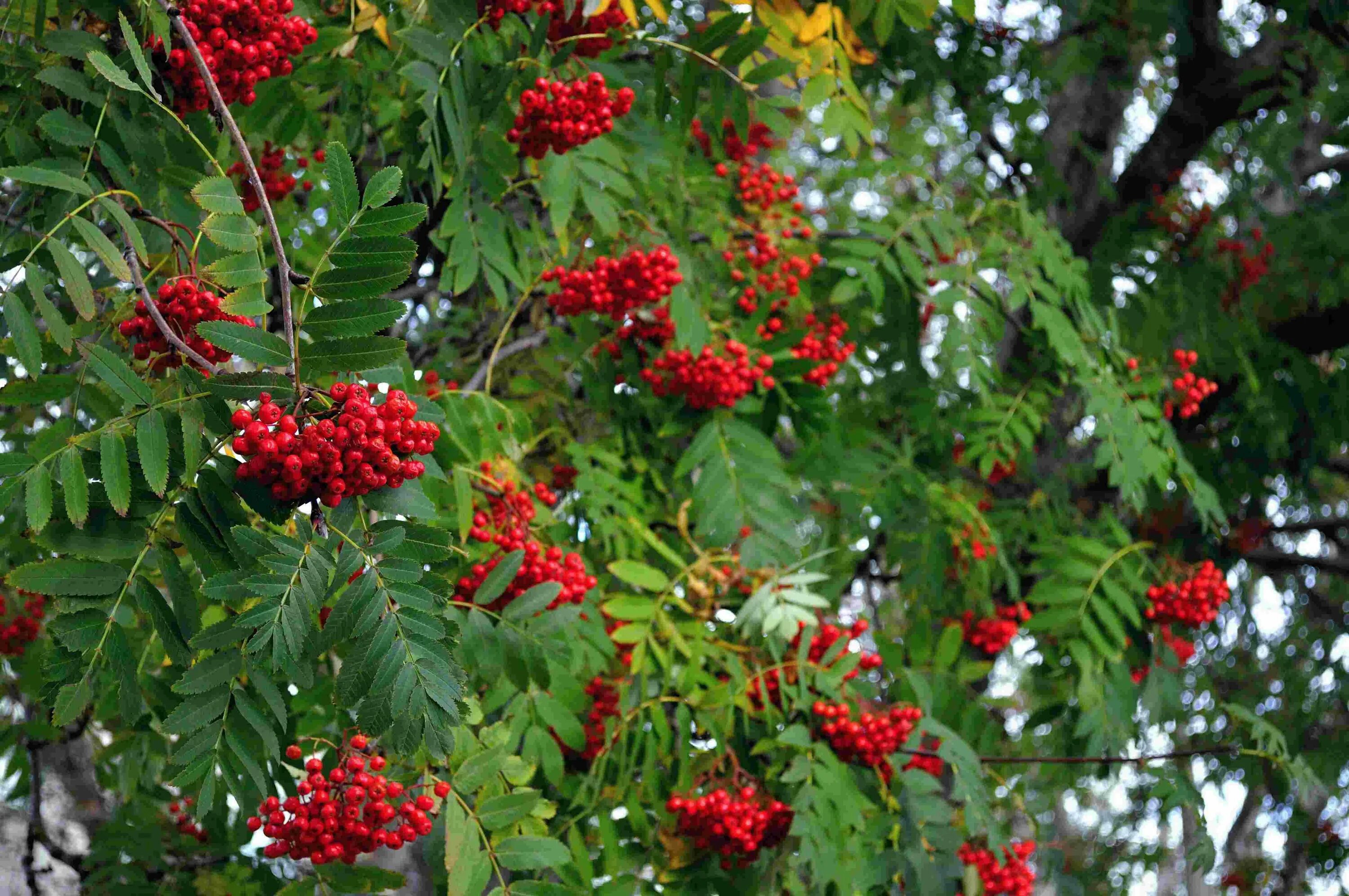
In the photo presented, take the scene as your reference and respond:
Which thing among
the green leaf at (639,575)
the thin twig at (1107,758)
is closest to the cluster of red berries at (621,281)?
the green leaf at (639,575)

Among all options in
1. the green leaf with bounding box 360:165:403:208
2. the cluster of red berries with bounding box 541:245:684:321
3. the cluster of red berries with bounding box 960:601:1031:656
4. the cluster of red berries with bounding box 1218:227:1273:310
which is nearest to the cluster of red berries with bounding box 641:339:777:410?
the cluster of red berries with bounding box 541:245:684:321

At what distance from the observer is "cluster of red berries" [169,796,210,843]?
390cm

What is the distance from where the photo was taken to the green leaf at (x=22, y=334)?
1.95 meters

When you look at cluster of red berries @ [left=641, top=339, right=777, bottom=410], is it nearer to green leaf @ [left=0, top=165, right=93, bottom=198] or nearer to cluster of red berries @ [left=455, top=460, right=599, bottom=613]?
cluster of red berries @ [left=455, top=460, right=599, bottom=613]

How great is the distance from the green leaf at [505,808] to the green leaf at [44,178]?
4.22ft

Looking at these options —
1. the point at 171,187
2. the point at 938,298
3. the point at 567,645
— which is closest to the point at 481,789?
the point at 567,645

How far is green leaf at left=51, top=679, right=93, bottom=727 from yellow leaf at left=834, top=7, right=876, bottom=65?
241cm

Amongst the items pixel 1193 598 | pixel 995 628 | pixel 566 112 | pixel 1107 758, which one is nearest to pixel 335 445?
pixel 566 112

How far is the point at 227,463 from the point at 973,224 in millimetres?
3102

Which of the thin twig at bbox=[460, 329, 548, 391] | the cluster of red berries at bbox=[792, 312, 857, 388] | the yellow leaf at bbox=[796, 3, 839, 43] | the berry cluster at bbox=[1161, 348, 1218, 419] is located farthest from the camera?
the berry cluster at bbox=[1161, 348, 1218, 419]

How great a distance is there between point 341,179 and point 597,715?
70.9 inches

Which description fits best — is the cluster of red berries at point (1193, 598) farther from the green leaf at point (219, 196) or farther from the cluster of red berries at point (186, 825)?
the green leaf at point (219, 196)

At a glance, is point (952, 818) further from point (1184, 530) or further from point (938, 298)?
point (1184, 530)

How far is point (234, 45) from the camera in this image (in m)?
2.29
